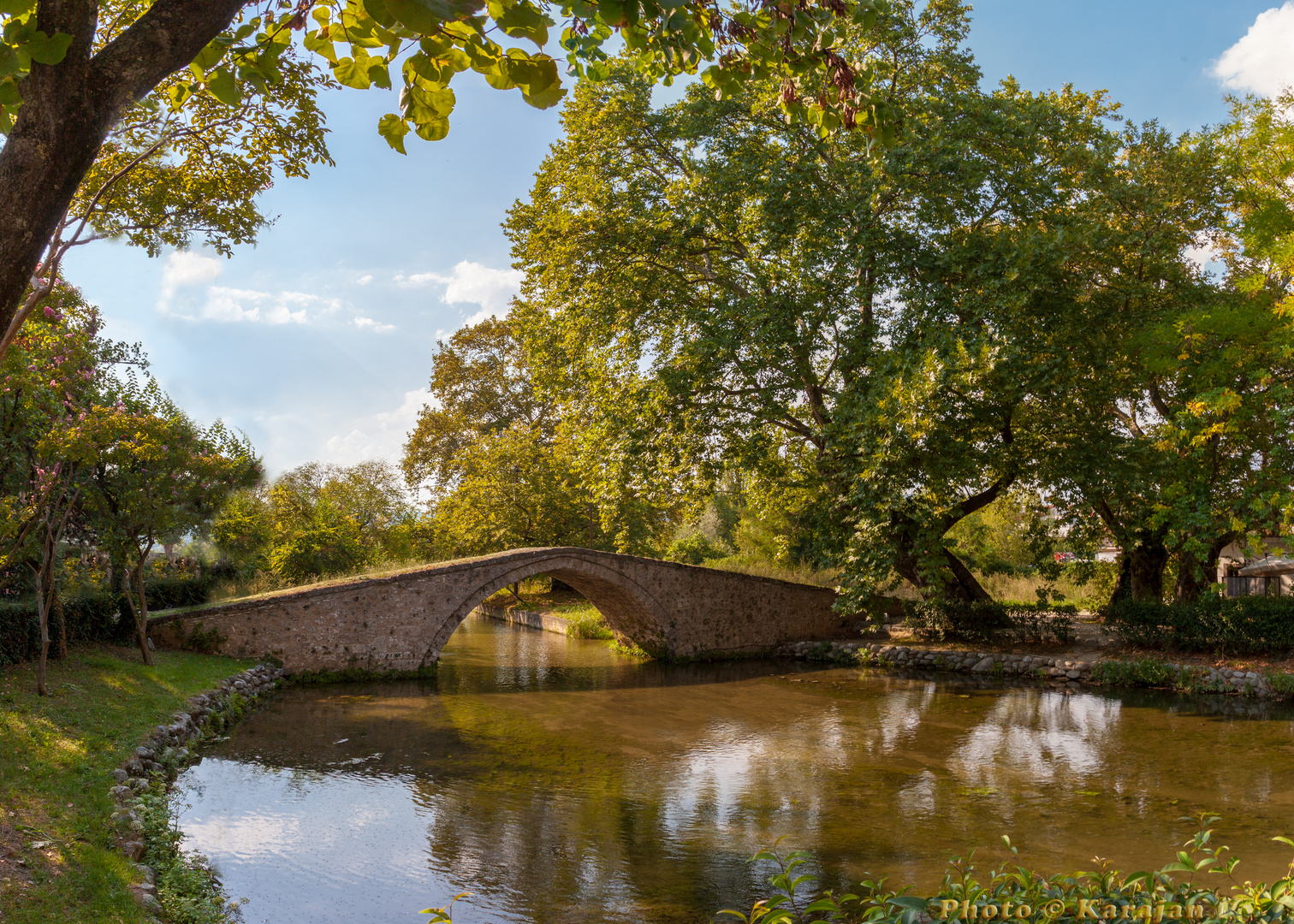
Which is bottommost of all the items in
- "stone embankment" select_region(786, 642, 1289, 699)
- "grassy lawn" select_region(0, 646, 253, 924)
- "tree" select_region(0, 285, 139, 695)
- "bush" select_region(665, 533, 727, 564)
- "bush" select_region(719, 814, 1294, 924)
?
"stone embankment" select_region(786, 642, 1289, 699)

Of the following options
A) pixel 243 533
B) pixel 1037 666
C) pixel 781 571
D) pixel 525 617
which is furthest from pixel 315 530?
pixel 1037 666

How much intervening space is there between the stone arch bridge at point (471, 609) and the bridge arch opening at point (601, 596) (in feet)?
0.08

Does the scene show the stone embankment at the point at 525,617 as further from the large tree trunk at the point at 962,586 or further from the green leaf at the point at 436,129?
the green leaf at the point at 436,129

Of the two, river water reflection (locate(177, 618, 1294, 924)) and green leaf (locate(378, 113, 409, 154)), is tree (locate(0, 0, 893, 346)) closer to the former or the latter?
green leaf (locate(378, 113, 409, 154))

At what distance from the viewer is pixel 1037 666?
15.2 meters

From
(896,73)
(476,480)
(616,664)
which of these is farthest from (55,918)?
(476,480)

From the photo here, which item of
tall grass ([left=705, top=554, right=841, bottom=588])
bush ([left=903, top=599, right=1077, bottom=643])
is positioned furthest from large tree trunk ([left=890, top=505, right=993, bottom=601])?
tall grass ([left=705, top=554, right=841, bottom=588])

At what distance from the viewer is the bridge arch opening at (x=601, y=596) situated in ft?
49.3

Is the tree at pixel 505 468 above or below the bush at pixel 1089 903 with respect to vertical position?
above

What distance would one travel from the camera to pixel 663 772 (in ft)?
28.9

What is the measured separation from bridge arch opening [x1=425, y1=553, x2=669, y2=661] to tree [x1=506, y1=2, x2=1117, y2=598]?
2631 mm

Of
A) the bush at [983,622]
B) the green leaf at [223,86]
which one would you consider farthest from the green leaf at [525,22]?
the bush at [983,622]

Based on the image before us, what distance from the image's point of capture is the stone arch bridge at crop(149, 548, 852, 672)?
→ 13.4 meters

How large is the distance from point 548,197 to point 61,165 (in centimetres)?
1488
